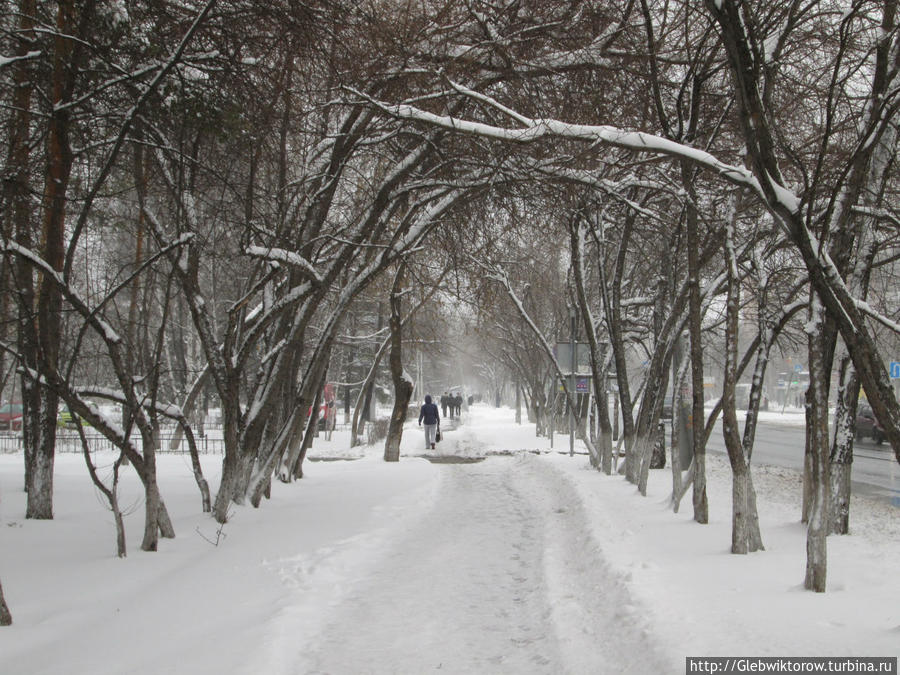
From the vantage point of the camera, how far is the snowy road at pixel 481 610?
4.80 m

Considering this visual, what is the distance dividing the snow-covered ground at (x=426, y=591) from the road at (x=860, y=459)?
4.84m

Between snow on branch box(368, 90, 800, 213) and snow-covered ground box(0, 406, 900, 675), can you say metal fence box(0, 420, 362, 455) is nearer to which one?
snow-covered ground box(0, 406, 900, 675)

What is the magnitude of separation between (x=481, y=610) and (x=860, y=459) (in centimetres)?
2018

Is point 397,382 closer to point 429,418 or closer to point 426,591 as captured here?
point 429,418

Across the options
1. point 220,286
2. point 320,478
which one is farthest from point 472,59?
point 220,286

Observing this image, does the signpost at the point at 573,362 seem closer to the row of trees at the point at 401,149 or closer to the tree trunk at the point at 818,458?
the row of trees at the point at 401,149

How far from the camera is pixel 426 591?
6.66 meters

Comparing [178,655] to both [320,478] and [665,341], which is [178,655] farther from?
[320,478]

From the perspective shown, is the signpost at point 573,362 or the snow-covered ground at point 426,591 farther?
the signpost at point 573,362

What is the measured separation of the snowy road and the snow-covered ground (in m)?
0.02

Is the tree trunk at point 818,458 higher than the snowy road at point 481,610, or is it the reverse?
the tree trunk at point 818,458

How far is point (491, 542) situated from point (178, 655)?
496cm

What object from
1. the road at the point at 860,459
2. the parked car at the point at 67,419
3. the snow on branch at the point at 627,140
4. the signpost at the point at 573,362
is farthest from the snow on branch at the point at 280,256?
the signpost at the point at 573,362

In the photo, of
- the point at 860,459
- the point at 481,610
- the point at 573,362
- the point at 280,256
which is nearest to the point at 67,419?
the point at 573,362
